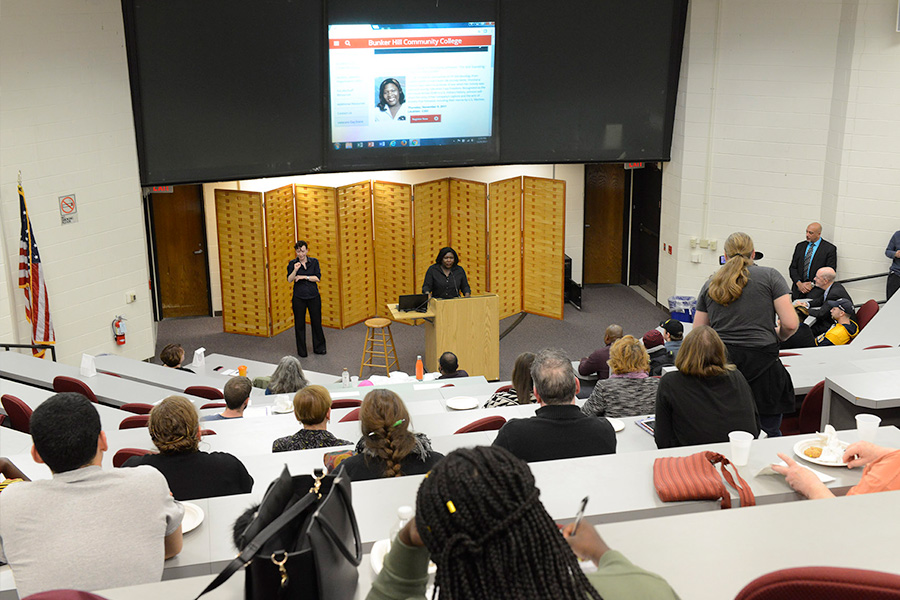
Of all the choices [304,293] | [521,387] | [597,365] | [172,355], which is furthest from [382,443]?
[304,293]

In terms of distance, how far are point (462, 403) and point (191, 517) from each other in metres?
2.86

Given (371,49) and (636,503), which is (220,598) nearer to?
(636,503)

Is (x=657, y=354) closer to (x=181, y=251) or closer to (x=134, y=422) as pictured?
(x=134, y=422)

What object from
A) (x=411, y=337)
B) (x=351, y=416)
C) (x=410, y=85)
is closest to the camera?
(x=351, y=416)

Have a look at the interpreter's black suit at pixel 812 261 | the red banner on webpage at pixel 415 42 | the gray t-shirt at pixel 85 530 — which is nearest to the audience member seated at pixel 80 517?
the gray t-shirt at pixel 85 530

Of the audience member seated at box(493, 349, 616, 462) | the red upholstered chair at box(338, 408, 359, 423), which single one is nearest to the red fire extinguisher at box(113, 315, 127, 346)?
the red upholstered chair at box(338, 408, 359, 423)

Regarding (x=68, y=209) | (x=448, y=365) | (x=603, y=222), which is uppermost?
(x=68, y=209)

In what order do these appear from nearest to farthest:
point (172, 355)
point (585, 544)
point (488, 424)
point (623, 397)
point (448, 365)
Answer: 1. point (585, 544)
2. point (488, 424)
3. point (623, 397)
4. point (448, 365)
5. point (172, 355)

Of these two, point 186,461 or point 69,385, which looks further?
point 69,385

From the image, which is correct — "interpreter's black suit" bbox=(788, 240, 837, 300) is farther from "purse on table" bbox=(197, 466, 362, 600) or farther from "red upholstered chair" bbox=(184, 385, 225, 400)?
"purse on table" bbox=(197, 466, 362, 600)

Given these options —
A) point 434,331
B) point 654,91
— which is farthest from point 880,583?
point 654,91

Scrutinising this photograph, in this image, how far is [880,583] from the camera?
1405 millimetres

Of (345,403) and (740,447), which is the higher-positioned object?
(740,447)

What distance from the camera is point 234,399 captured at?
525cm
